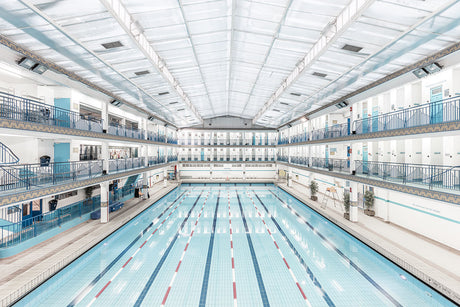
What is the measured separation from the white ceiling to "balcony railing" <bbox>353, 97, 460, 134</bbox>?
83.6 inches

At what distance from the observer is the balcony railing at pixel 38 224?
963cm

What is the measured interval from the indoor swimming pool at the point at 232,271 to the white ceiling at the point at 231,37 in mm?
8508

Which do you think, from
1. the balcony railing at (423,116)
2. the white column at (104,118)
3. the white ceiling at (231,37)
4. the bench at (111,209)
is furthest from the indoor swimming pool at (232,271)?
the white ceiling at (231,37)

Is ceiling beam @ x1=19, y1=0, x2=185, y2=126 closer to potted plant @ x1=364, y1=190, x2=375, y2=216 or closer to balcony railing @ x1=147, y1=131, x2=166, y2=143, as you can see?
balcony railing @ x1=147, y1=131, x2=166, y2=143

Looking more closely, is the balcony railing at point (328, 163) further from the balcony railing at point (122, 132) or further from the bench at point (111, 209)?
the bench at point (111, 209)

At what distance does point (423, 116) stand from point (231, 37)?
940cm

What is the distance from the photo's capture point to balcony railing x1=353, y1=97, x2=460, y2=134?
8.64 m

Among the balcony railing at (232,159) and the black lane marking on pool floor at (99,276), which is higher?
the balcony railing at (232,159)

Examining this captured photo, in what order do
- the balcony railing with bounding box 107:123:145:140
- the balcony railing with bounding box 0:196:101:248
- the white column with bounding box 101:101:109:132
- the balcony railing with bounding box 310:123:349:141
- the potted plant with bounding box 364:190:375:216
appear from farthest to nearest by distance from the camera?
the balcony railing with bounding box 310:123:349:141 < the potted plant with bounding box 364:190:375:216 < the balcony railing with bounding box 107:123:145:140 < the white column with bounding box 101:101:109:132 < the balcony railing with bounding box 0:196:101:248

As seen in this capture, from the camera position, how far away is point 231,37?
1072 cm

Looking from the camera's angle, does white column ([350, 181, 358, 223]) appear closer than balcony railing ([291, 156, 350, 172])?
Yes

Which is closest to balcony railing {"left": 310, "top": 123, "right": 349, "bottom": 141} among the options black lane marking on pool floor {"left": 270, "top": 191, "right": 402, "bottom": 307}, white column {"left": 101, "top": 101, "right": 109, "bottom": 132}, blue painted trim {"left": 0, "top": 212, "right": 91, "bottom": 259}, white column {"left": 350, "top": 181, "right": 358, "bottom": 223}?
white column {"left": 350, "top": 181, "right": 358, "bottom": 223}

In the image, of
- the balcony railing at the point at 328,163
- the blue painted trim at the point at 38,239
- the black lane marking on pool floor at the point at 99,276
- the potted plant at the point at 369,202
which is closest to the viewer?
the black lane marking on pool floor at the point at 99,276

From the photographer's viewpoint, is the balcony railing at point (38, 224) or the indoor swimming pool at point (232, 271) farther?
the balcony railing at point (38, 224)
